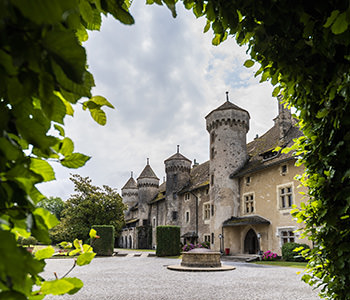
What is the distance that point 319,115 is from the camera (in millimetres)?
3088

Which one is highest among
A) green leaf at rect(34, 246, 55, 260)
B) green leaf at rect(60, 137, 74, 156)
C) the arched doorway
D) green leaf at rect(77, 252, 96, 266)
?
green leaf at rect(60, 137, 74, 156)

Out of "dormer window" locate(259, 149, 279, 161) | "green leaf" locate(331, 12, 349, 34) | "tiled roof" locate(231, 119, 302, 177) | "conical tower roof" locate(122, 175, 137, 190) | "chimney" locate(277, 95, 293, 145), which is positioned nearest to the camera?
"green leaf" locate(331, 12, 349, 34)

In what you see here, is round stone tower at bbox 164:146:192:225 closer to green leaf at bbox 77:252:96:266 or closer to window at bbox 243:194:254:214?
window at bbox 243:194:254:214

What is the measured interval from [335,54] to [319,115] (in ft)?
1.96

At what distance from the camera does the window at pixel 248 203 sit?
84.6 feet

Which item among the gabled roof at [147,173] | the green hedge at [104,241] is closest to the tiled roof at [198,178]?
the gabled roof at [147,173]

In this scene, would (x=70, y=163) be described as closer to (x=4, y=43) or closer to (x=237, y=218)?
(x=4, y=43)

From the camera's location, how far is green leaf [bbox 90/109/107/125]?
1.18m

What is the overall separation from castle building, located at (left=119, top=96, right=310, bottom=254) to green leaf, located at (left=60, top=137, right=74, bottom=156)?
2139 cm

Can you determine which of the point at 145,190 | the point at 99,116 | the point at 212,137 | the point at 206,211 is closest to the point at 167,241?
the point at 206,211

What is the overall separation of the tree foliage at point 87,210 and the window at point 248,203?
18.6 m

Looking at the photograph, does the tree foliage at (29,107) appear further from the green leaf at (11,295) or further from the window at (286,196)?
the window at (286,196)

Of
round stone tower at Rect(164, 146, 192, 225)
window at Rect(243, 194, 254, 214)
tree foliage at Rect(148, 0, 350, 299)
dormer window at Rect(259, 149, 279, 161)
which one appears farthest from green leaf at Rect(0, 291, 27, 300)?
round stone tower at Rect(164, 146, 192, 225)

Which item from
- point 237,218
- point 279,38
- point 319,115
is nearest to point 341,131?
point 319,115
